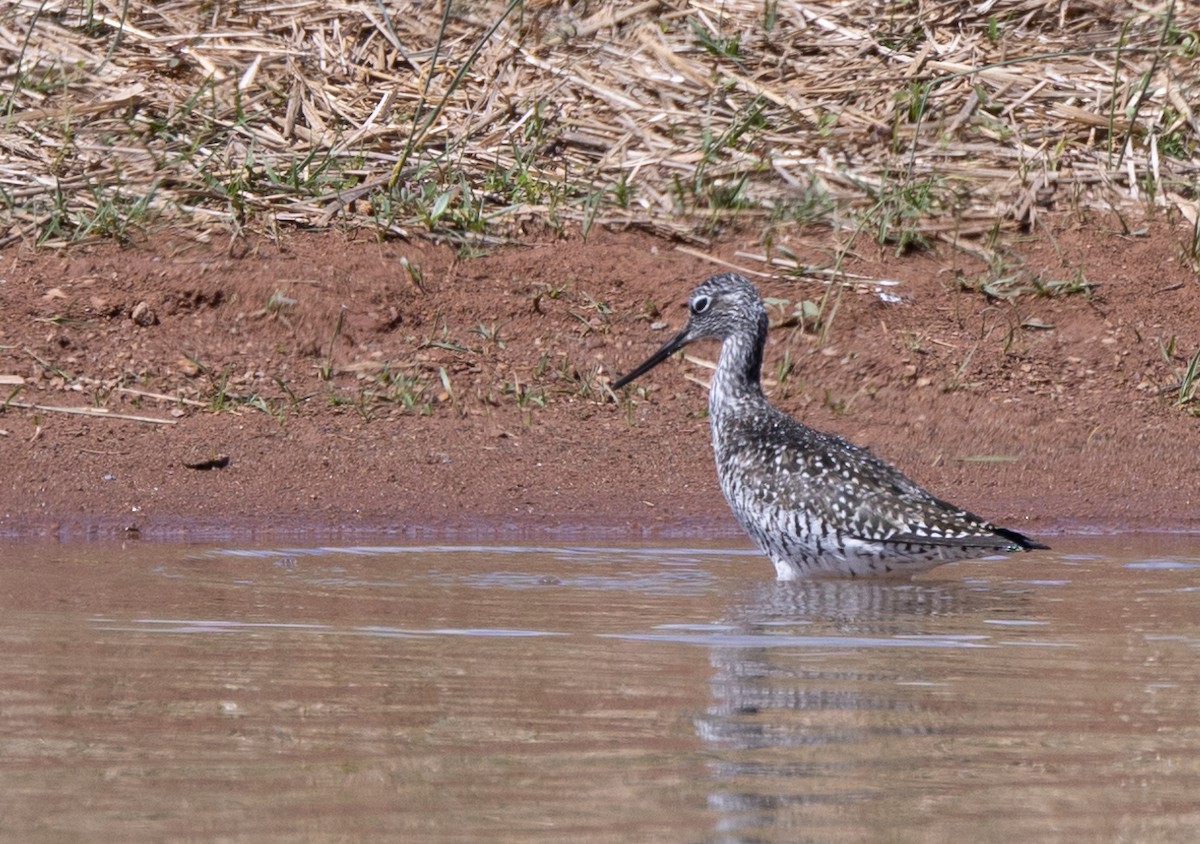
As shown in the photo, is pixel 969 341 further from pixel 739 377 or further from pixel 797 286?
pixel 739 377

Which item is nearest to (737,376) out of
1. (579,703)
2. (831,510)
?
(831,510)

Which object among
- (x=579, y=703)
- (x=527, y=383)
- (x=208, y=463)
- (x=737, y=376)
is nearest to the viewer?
(x=579, y=703)

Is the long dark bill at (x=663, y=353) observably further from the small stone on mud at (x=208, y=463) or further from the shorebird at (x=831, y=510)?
the small stone on mud at (x=208, y=463)

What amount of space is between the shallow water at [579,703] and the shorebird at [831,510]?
0.24 metres

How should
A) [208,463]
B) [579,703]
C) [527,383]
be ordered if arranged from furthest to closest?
[527,383]
[208,463]
[579,703]

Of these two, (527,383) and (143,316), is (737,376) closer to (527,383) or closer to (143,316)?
(527,383)

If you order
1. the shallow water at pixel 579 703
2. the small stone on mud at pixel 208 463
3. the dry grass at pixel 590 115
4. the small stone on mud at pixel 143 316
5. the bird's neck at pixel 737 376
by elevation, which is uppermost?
the dry grass at pixel 590 115

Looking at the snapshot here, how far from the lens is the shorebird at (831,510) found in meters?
8.20

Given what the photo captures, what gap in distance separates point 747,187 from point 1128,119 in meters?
2.54

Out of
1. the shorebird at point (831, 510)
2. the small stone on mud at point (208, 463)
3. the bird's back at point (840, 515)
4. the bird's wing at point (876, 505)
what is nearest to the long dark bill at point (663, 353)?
the shorebird at point (831, 510)

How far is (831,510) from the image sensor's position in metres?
8.43

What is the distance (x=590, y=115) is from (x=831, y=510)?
17.9 ft

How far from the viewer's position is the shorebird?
820cm

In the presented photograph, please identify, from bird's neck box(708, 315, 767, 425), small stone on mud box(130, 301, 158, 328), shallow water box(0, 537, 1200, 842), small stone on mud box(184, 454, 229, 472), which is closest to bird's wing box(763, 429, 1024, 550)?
shallow water box(0, 537, 1200, 842)
